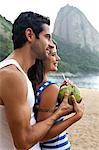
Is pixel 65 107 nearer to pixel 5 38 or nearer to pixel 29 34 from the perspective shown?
pixel 29 34

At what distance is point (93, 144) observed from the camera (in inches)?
341

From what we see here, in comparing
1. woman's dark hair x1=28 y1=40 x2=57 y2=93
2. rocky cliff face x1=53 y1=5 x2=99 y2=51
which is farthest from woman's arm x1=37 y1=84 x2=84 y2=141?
rocky cliff face x1=53 y1=5 x2=99 y2=51

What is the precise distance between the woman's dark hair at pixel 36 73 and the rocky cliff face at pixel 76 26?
352ft

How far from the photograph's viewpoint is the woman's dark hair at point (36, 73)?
2.26 meters

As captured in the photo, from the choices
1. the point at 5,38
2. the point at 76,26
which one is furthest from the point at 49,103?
the point at 76,26

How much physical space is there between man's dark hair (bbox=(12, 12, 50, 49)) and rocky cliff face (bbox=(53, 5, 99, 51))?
108 meters

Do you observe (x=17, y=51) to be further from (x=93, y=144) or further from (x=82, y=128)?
(x=82, y=128)

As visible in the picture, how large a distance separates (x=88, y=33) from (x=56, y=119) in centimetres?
12678

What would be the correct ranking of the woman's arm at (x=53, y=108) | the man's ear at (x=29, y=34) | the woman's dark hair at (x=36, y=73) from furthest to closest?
the woman's dark hair at (x=36, y=73) < the woman's arm at (x=53, y=108) < the man's ear at (x=29, y=34)

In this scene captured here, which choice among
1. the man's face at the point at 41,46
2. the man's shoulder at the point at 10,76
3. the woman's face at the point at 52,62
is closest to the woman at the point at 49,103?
the woman's face at the point at 52,62

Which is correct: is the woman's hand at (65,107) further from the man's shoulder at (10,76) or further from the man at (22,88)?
the man's shoulder at (10,76)

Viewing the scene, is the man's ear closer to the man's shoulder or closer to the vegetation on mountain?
the man's shoulder

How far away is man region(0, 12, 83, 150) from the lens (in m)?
1.77

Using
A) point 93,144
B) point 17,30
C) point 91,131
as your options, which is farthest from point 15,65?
point 91,131
